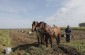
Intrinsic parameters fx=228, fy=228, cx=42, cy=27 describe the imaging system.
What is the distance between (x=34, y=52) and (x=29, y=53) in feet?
1.15

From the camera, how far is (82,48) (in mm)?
15633

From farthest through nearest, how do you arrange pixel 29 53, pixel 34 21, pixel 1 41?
pixel 1 41 → pixel 34 21 → pixel 29 53

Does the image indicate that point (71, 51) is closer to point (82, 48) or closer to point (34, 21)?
point (82, 48)

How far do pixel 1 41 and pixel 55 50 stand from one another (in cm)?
641

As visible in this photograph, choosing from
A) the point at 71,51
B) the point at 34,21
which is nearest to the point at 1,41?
the point at 34,21

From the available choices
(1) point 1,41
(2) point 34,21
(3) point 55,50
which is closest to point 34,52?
(3) point 55,50

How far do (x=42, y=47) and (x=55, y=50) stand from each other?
110 centimetres

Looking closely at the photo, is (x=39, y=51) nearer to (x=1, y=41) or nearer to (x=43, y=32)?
(x=43, y=32)

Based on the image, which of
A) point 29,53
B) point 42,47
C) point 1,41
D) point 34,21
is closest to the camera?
point 29,53

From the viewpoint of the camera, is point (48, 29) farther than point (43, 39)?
No

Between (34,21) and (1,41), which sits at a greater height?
(34,21)

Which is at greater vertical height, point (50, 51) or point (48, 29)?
point (48, 29)

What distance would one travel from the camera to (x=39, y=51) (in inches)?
593

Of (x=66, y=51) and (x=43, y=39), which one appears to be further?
(x=43, y=39)
